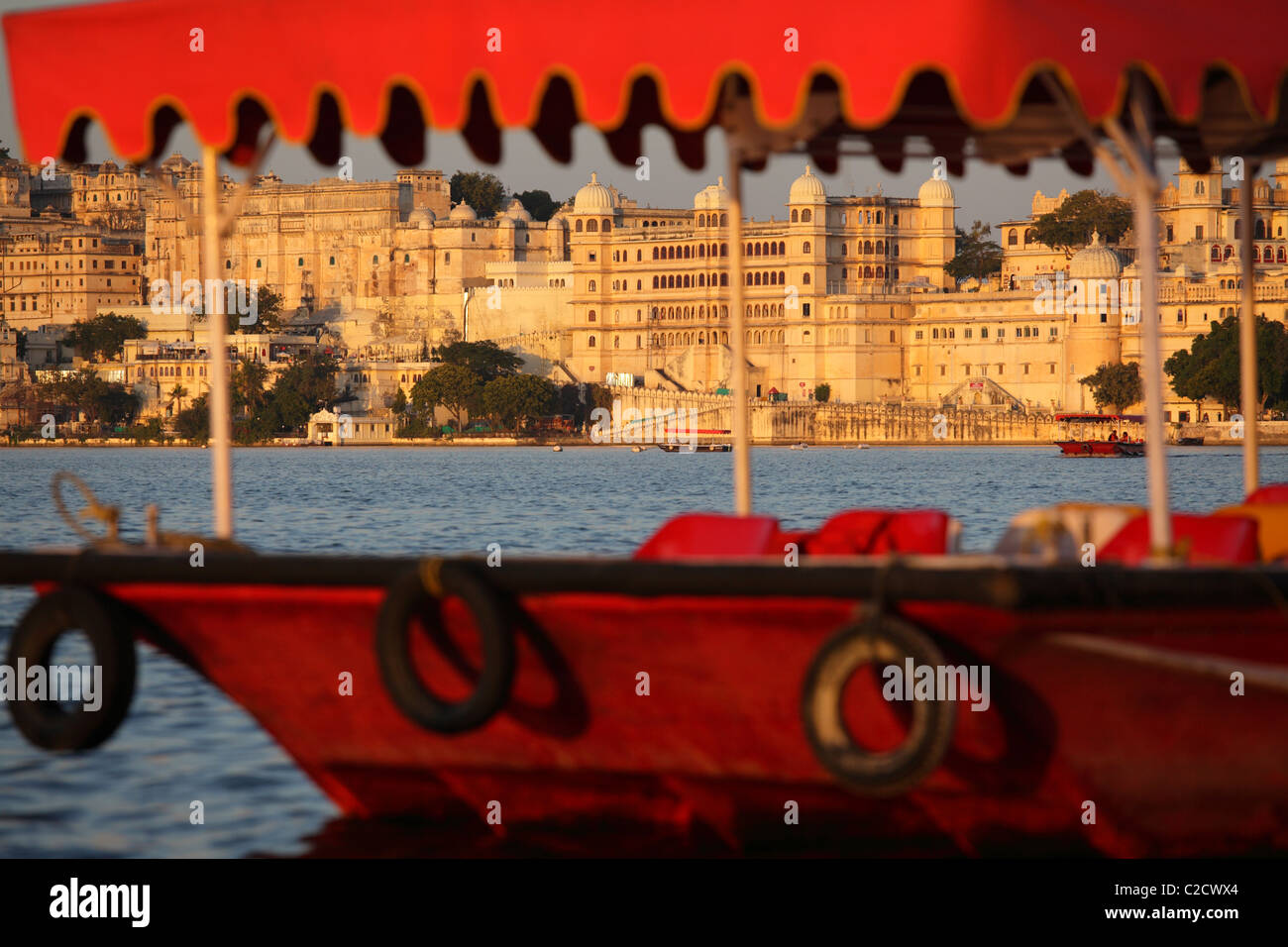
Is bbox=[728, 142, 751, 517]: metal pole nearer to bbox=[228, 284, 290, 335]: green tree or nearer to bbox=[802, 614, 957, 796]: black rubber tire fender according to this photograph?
bbox=[802, 614, 957, 796]: black rubber tire fender

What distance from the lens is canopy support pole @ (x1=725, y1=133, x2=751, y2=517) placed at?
11305 mm

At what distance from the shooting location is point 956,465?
102125 mm

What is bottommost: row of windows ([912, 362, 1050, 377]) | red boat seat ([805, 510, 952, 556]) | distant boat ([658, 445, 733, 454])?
distant boat ([658, 445, 733, 454])

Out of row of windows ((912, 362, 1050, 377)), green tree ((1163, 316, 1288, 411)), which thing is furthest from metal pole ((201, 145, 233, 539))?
row of windows ((912, 362, 1050, 377))

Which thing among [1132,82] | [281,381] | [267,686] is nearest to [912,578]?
[1132,82]

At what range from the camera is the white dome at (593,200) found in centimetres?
16125

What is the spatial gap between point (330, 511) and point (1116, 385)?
8179 cm

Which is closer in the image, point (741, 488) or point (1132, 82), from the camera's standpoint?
point (1132, 82)

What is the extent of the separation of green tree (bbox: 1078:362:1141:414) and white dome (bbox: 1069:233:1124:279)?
6.30 meters

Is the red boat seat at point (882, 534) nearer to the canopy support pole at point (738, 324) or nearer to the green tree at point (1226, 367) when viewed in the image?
A: the canopy support pole at point (738, 324)

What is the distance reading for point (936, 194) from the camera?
521 ft
